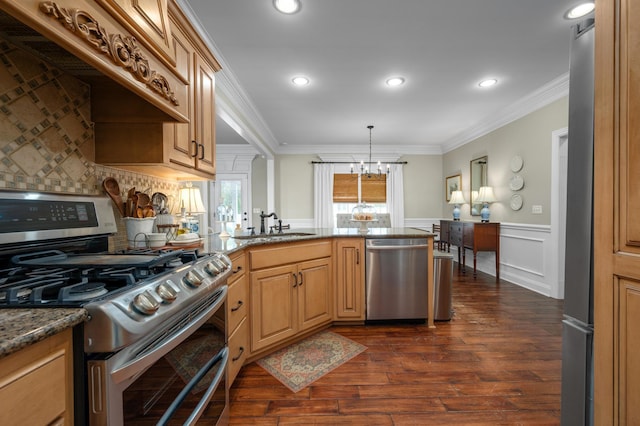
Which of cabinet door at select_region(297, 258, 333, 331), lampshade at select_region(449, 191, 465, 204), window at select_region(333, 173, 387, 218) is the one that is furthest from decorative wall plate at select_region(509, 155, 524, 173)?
cabinet door at select_region(297, 258, 333, 331)

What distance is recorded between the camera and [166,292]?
85 centimetres

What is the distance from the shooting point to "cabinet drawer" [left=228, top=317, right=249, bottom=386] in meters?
1.63

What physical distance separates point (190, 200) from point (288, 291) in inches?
42.4

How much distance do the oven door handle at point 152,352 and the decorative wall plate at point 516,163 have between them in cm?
455

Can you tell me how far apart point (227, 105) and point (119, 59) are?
2400 millimetres

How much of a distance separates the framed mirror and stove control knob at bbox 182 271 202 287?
5069 mm

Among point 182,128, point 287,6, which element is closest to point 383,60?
point 287,6

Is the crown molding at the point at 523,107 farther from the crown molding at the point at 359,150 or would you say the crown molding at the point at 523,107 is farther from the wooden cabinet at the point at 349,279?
the wooden cabinet at the point at 349,279

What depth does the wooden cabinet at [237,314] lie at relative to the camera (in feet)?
5.36

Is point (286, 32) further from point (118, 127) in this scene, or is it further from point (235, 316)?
point (235, 316)

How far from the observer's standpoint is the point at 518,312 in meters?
3.02

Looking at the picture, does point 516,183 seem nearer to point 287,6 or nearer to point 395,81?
point 395,81

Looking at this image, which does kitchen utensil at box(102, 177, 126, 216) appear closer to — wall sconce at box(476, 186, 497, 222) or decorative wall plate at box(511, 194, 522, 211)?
decorative wall plate at box(511, 194, 522, 211)

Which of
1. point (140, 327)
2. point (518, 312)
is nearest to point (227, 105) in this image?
point (140, 327)
